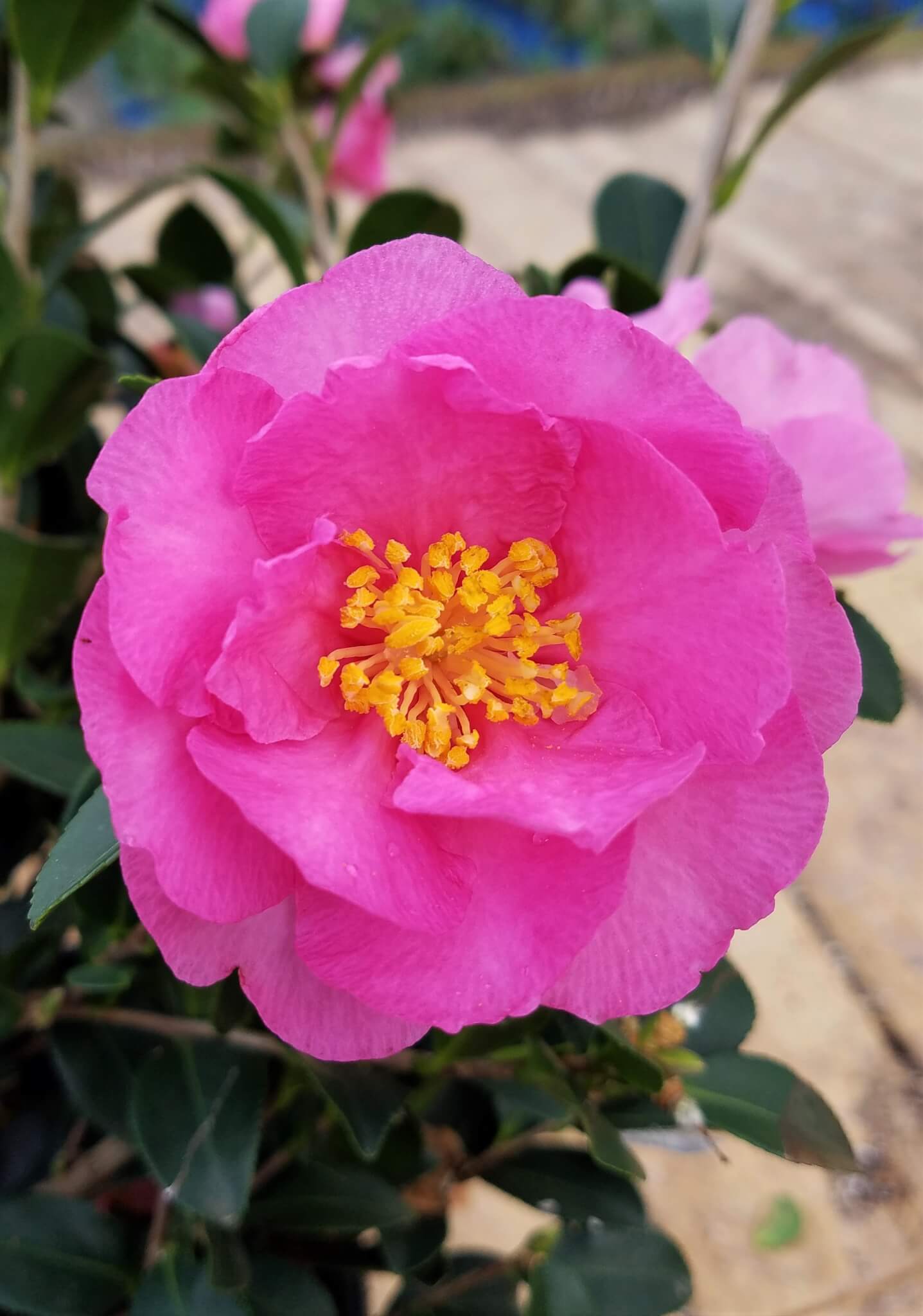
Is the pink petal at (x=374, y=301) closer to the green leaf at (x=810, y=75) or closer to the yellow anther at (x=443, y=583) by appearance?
the yellow anther at (x=443, y=583)

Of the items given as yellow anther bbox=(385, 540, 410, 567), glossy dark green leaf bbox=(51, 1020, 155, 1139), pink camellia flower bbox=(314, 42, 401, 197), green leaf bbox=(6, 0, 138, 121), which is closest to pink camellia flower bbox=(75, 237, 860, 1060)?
yellow anther bbox=(385, 540, 410, 567)

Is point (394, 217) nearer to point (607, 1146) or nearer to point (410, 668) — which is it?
point (410, 668)

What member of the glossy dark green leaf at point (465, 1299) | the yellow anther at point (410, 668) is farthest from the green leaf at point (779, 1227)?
the yellow anther at point (410, 668)

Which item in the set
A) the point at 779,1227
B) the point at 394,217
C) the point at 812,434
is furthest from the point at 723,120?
the point at 779,1227

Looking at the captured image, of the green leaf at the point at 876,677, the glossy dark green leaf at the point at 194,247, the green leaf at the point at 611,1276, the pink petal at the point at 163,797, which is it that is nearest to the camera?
the pink petal at the point at 163,797

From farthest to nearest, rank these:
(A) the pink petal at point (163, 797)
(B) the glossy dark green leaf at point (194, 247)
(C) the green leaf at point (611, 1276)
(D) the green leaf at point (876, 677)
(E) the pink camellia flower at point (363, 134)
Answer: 1. (E) the pink camellia flower at point (363, 134)
2. (B) the glossy dark green leaf at point (194, 247)
3. (C) the green leaf at point (611, 1276)
4. (D) the green leaf at point (876, 677)
5. (A) the pink petal at point (163, 797)

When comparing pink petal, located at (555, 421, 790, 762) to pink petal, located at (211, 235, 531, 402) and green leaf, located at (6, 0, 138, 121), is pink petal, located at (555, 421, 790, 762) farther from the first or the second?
green leaf, located at (6, 0, 138, 121)

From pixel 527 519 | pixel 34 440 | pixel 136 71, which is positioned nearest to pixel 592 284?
pixel 527 519
